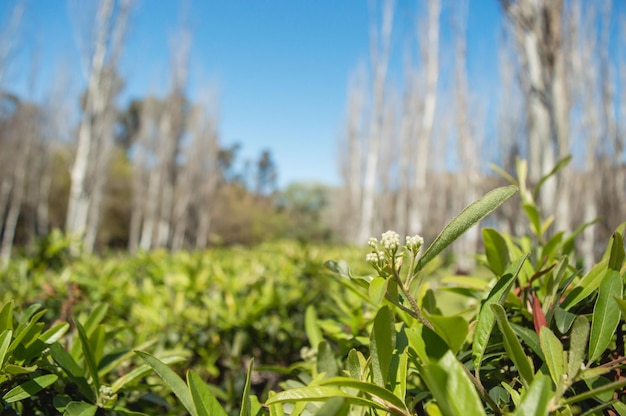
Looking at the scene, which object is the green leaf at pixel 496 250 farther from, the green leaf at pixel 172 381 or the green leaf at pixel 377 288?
the green leaf at pixel 172 381

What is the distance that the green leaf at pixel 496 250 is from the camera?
0.72m

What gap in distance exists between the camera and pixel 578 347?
1.55 feet

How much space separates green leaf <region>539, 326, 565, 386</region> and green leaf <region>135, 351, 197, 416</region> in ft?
1.48

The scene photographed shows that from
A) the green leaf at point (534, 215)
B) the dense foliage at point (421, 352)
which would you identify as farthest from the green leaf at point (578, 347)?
the green leaf at point (534, 215)

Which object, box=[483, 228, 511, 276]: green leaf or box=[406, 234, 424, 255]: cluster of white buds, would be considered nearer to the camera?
box=[406, 234, 424, 255]: cluster of white buds

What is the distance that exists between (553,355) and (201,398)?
1.47 feet

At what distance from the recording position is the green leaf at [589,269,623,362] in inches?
20.4

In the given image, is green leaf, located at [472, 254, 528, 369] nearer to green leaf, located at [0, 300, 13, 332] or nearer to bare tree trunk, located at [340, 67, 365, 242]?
green leaf, located at [0, 300, 13, 332]

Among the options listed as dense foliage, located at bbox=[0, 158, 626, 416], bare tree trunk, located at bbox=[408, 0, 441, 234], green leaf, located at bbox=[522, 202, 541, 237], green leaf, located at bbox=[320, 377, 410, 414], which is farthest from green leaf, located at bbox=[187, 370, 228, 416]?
bare tree trunk, located at bbox=[408, 0, 441, 234]

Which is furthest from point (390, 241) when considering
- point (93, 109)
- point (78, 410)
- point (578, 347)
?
point (93, 109)

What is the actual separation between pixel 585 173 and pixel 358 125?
1100cm

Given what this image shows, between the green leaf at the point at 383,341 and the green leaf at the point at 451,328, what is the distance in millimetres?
65

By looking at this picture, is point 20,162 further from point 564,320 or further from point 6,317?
point 564,320

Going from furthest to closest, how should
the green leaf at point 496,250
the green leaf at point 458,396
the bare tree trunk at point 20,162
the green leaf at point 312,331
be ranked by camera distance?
the bare tree trunk at point 20,162, the green leaf at point 312,331, the green leaf at point 496,250, the green leaf at point 458,396
